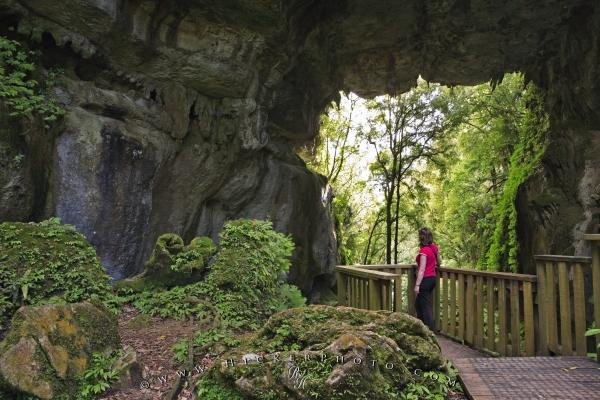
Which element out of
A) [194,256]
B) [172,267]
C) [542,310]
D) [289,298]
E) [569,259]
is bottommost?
[289,298]

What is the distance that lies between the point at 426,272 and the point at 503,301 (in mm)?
1384

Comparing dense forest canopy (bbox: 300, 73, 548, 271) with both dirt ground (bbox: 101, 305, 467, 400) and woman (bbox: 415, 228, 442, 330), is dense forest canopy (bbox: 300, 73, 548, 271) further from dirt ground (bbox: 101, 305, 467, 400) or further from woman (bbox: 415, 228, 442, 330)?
dirt ground (bbox: 101, 305, 467, 400)

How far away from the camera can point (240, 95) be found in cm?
1159

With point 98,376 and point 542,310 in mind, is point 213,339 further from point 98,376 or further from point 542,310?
point 542,310

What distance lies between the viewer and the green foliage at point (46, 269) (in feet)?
16.8

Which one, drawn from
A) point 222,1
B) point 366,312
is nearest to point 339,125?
point 222,1

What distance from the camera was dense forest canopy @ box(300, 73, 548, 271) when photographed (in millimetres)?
13672

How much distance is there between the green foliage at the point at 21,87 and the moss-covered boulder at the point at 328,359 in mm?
6240

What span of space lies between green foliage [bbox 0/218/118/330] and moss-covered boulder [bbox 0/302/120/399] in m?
1.00

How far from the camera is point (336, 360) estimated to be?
3.24 metres

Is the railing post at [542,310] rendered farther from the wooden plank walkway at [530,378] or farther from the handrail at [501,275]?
the wooden plank walkway at [530,378]

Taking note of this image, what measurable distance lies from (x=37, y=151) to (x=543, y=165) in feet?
41.2

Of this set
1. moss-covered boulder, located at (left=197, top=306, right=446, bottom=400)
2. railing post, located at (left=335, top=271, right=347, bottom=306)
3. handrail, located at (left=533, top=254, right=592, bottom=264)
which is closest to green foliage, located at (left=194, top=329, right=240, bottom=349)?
moss-covered boulder, located at (left=197, top=306, right=446, bottom=400)

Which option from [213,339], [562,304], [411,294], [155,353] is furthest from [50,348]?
[411,294]
